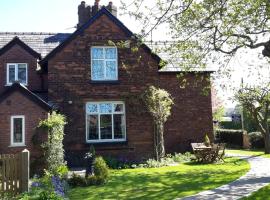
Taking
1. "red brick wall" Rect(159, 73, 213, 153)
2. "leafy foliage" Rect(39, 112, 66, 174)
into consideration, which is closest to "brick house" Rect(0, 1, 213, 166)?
"leafy foliage" Rect(39, 112, 66, 174)

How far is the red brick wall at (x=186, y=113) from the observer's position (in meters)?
24.3

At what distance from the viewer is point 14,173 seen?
12.0m

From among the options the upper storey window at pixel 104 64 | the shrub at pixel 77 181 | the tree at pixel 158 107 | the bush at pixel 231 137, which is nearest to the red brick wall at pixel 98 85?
the upper storey window at pixel 104 64

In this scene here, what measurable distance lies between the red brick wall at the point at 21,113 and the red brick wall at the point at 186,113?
28.9 feet

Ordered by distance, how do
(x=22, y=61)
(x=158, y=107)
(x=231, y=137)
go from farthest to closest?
(x=231, y=137), (x=22, y=61), (x=158, y=107)

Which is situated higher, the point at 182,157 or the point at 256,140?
the point at 256,140

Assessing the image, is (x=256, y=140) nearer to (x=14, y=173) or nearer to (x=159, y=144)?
(x=159, y=144)

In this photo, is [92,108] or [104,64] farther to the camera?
[104,64]

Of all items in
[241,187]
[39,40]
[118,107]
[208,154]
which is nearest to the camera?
[241,187]

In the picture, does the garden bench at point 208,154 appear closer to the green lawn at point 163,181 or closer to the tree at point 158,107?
the green lawn at point 163,181

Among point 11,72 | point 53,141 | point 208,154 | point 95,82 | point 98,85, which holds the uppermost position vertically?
point 11,72

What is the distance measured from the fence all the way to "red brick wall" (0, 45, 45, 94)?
1149 cm

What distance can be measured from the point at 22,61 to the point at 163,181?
1257cm

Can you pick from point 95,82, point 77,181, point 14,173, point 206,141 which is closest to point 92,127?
point 95,82
